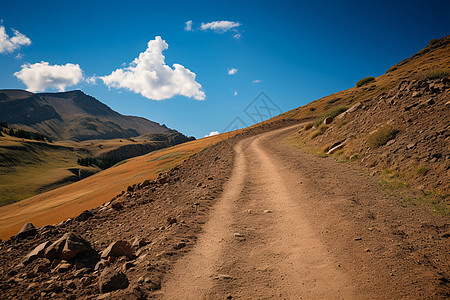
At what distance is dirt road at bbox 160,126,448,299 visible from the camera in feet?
12.6

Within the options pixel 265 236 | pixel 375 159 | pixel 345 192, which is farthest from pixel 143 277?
pixel 375 159

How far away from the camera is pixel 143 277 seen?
4316mm

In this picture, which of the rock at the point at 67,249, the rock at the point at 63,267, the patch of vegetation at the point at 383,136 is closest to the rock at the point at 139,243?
the rock at the point at 67,249

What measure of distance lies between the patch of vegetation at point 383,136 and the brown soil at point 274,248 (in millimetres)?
3259

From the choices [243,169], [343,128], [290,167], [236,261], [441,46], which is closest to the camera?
[236,261]

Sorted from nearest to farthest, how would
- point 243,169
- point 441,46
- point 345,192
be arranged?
point 345,192, point 243,169, point 441,46

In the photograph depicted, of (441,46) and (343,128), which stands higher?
(441,46)

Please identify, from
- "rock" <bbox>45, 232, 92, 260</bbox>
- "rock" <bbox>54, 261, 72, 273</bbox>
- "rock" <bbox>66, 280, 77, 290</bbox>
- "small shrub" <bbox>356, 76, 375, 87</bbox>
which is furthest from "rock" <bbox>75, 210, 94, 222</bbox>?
"small shrub" <bbox>356, 76, 375, 87</bbox>

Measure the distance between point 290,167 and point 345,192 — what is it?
15.6 ft

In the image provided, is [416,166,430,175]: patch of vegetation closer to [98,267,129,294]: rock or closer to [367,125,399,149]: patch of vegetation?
[367,125,399,149]: patch of vegetation

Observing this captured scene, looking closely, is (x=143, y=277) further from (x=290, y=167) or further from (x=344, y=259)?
(x=290, y=167)

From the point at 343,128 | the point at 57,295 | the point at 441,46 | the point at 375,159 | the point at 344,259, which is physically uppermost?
the point at 441,46

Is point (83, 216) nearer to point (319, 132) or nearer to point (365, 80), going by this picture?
point (319, 132)

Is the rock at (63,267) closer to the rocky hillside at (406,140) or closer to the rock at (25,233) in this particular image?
the rock at (25,233)
